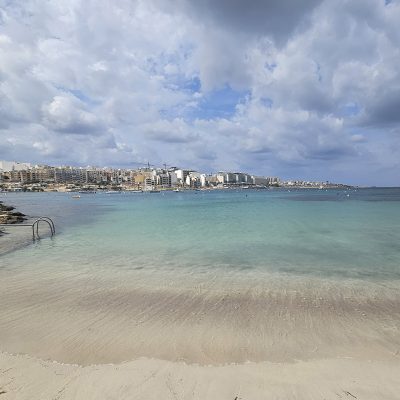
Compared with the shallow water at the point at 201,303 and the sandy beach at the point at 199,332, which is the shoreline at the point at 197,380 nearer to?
the sandy beach at the point at 199,332

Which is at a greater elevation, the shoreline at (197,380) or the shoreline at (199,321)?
the shoreline at (197,380)

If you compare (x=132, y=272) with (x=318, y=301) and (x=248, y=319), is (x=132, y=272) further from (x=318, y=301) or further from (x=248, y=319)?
(x=318, y=301)

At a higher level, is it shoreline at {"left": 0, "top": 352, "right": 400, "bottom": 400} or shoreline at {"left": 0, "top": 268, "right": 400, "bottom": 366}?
shoreline at {"left": 0, "top": 352, "right": 400, "bottom": 400}

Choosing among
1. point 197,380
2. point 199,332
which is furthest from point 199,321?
point 197,380

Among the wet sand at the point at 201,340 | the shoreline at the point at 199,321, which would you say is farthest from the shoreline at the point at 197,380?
the shoreline at the point at 199,321

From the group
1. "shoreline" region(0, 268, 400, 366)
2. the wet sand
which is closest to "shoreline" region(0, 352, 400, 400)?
the wet sand

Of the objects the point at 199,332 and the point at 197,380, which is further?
the point at 199,332

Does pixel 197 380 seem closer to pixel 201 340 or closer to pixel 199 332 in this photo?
pixel 201 340

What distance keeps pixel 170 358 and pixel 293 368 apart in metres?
2.25

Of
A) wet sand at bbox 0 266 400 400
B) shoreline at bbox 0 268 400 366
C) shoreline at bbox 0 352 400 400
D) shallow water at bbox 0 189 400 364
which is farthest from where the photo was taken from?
shallow water at bbox 0 189 400 364

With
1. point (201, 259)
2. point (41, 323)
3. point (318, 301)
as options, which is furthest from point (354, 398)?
point (201, 259)

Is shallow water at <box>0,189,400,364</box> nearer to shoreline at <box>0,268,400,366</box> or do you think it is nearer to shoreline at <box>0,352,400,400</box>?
shoreline at <box>0,268,400,366</box>

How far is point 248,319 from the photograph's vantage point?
25.4 ft

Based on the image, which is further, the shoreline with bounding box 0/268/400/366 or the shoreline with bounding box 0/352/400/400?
the shoreline with bounding box 0/268/400/366
